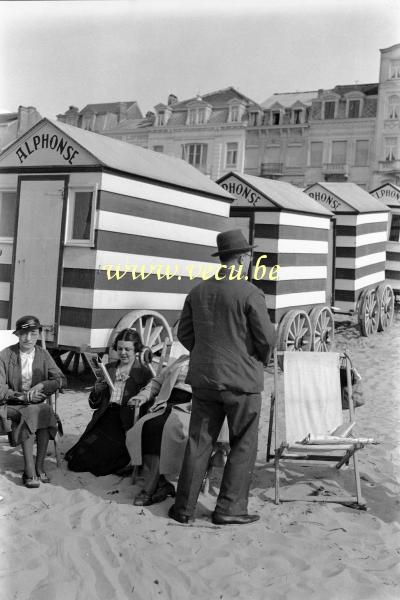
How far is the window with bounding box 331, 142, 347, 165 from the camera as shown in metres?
38.0

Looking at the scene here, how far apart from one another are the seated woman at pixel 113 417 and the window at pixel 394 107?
35.1 m

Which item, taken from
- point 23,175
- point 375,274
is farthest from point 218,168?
point 23,175

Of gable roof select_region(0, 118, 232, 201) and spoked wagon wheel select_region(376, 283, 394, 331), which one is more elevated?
gable roof select_region(0, 118, 232, 201)

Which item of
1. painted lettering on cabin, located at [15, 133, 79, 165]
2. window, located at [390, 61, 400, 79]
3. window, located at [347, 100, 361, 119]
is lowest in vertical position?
painted lettering on cabin, located at [15, 133, 79, 165]

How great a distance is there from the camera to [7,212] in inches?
306

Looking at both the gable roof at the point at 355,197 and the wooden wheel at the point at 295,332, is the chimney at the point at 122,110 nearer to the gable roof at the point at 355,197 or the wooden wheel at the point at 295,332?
the gable roof at the point at 355,197

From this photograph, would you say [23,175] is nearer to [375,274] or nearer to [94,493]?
[94,493]

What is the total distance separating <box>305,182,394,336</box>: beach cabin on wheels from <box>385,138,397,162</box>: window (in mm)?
24987

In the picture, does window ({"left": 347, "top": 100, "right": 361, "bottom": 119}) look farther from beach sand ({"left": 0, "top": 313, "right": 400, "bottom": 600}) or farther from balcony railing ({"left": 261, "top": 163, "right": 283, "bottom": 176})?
beach sand ({"left": 0, "top": 313, "right": 400, "bottom": 600})

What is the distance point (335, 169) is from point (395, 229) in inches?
946

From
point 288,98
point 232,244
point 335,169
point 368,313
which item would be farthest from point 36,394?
point 288,98

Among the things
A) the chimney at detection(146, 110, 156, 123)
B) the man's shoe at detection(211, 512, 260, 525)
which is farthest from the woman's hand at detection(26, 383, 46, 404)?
the chimney at detection(146, 110, 156, 123)

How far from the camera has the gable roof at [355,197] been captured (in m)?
12.6

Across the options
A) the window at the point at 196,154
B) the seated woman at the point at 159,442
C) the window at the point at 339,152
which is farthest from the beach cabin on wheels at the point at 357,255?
the window at the point at 196,154
